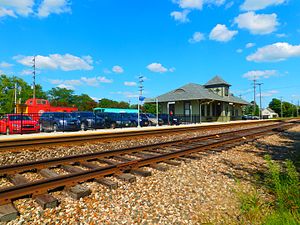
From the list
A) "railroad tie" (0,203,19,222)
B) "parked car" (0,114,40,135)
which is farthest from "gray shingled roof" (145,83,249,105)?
"railroad tie" (0,203,19,222)

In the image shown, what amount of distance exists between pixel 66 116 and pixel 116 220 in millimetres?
18913

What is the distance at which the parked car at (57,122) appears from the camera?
65.6ft

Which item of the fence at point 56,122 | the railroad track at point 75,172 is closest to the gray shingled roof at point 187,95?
the fence at point 56,122

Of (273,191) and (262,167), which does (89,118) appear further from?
(273,191)

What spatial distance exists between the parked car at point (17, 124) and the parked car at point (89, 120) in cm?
415

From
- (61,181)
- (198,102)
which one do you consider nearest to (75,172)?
(61,181)

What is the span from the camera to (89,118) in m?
22.9

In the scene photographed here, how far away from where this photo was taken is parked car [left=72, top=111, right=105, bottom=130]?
22172mm

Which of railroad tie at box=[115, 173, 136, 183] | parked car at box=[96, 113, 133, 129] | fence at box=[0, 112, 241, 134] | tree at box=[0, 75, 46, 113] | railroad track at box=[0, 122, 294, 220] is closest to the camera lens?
railroad track at box=[0, 122, 294, 220]

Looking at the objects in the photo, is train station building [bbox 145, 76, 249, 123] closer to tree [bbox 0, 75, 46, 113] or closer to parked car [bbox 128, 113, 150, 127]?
parked car [bbox 128, 113, 150, 127]

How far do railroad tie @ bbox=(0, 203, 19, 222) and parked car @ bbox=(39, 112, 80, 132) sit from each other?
17115 mm

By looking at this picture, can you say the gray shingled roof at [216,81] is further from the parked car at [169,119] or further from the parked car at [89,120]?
the parked car at [89,120]

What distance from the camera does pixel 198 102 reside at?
3850 cm

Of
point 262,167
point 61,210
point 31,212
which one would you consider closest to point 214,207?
point 61,210
